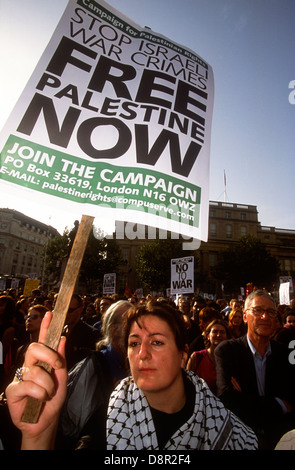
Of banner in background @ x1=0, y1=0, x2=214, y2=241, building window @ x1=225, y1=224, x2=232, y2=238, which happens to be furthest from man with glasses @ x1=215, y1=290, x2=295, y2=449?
building window @ x1=225, y1=224, x2=232, y2=238

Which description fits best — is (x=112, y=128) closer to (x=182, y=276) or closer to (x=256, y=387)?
(x=256, y=387)

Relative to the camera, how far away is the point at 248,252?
1576 inches

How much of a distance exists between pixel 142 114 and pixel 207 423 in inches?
78.1

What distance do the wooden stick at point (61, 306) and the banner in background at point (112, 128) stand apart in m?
0.21

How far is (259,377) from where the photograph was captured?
2.50m

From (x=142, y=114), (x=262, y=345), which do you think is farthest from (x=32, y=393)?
(x=262, y=345)

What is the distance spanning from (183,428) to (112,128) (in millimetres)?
1850

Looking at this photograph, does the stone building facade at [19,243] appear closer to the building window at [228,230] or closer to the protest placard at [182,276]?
the building window at [228,230]

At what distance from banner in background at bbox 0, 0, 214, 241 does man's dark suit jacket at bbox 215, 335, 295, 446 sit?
1.50 meters

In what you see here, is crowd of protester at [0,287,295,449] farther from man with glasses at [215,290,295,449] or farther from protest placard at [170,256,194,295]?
protest placard at [170,256,194,295]

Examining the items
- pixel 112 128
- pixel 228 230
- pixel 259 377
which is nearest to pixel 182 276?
pixel 259 377

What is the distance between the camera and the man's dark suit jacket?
217cm

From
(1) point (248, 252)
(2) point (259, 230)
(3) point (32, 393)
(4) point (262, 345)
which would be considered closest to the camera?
(3) point (32, 393)
